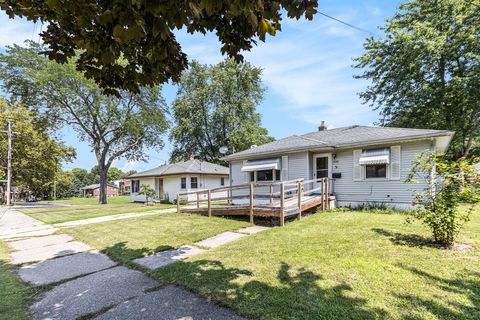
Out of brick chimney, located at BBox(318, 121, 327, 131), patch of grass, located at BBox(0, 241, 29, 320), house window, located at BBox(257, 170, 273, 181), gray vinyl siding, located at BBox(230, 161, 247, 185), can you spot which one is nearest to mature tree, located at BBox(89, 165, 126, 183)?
gray vinyl siding, located at BBox(230, 161, 247, 185)

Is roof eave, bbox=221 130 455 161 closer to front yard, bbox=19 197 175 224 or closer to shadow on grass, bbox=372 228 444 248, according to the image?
shadow on grass, bbox=372 228 444 248

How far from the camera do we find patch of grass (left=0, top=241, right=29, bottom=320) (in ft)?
10.2

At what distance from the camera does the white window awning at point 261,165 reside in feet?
40.9

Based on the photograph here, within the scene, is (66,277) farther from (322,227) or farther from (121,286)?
(322,227)

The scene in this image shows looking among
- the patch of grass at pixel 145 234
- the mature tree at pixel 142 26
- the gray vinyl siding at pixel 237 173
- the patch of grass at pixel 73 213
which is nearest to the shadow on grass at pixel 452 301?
the mature tree at pixel 142 26

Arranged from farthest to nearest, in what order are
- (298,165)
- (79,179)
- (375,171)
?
(79,179), (298,165), (375,171)

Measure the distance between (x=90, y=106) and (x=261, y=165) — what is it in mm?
17500

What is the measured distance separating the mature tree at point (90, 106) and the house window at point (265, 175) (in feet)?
40.9

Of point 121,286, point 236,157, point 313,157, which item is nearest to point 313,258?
point 121,286

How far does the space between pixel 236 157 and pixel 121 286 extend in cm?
1113

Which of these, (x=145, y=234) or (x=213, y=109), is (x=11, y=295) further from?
(x=213, y=109)

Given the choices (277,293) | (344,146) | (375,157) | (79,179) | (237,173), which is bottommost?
(79,179)

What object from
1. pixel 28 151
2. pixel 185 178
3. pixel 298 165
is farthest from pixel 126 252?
pixel 28 151

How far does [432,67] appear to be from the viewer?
1681cm
